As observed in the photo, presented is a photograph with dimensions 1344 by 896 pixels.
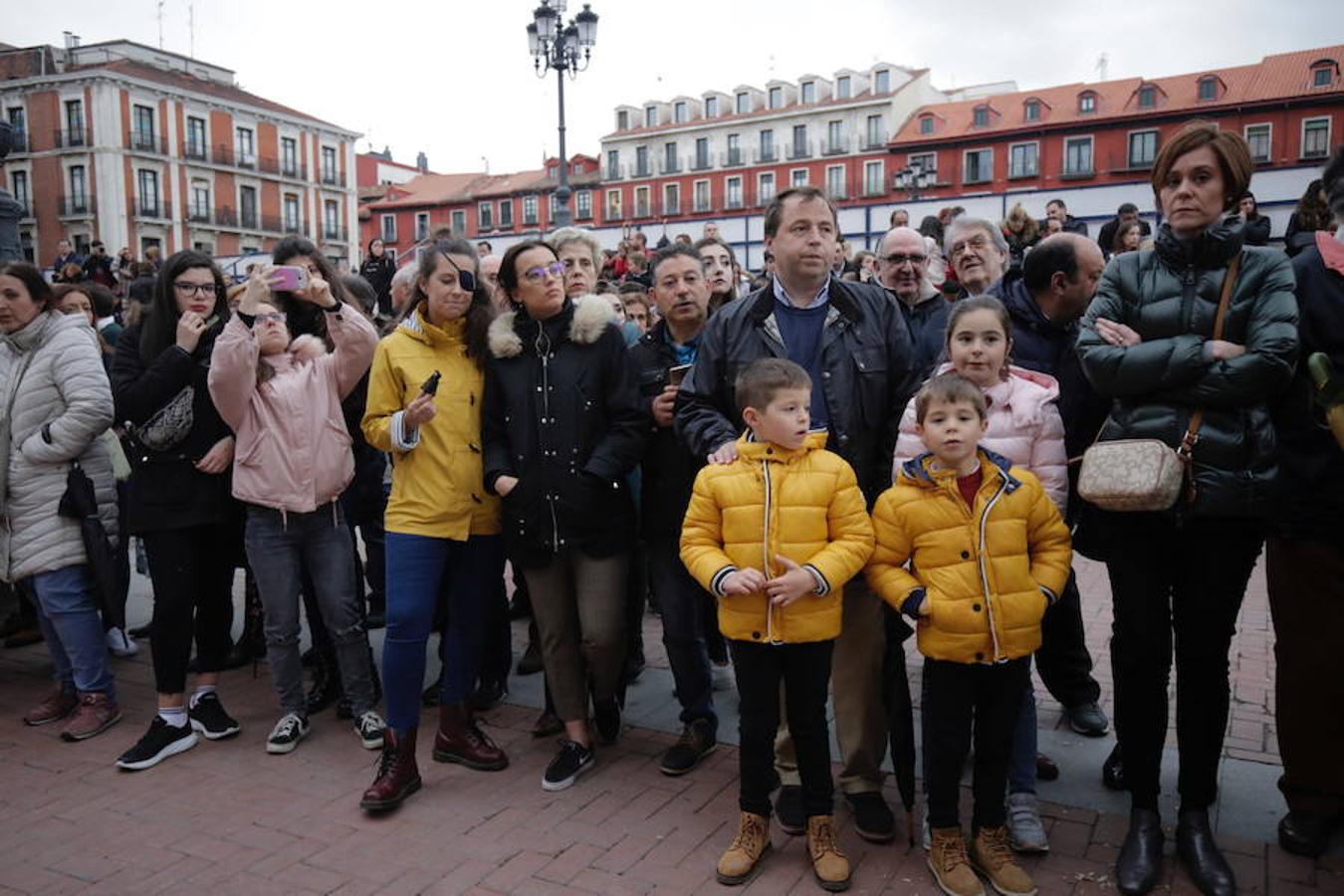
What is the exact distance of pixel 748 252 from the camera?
21.0 metres

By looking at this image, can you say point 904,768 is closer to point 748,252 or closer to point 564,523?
point 564,523

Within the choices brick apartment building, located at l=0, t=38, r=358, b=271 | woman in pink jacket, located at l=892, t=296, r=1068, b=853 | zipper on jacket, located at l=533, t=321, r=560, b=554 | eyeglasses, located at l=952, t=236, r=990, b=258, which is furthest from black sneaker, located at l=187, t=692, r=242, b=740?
brick apartment building, located at l=0, t=38, r=358, b=271

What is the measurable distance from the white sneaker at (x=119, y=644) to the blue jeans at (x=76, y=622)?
0.98 meters

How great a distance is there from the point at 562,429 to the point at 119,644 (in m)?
3.61

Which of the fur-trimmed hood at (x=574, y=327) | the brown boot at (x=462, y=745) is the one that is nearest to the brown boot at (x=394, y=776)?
the brown boot at (x=462, y=745)

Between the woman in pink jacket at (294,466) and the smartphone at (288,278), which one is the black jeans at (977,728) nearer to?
the woman in pink jacket at (294,466)

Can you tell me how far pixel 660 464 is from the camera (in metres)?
4.08

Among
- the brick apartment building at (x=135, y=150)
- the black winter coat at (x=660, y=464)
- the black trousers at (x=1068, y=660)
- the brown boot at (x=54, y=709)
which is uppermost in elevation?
the brick apartment building at (x=135, y=150)

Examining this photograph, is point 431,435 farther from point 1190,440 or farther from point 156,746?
point 1190,440

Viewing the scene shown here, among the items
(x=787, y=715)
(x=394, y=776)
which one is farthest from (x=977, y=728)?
(x=394, y=776)

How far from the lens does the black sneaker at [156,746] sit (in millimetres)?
4246

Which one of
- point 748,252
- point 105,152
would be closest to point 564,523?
point 748,252

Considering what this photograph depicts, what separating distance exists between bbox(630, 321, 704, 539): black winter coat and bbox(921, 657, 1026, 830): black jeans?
4.17 feet

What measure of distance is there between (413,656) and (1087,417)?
279cm
